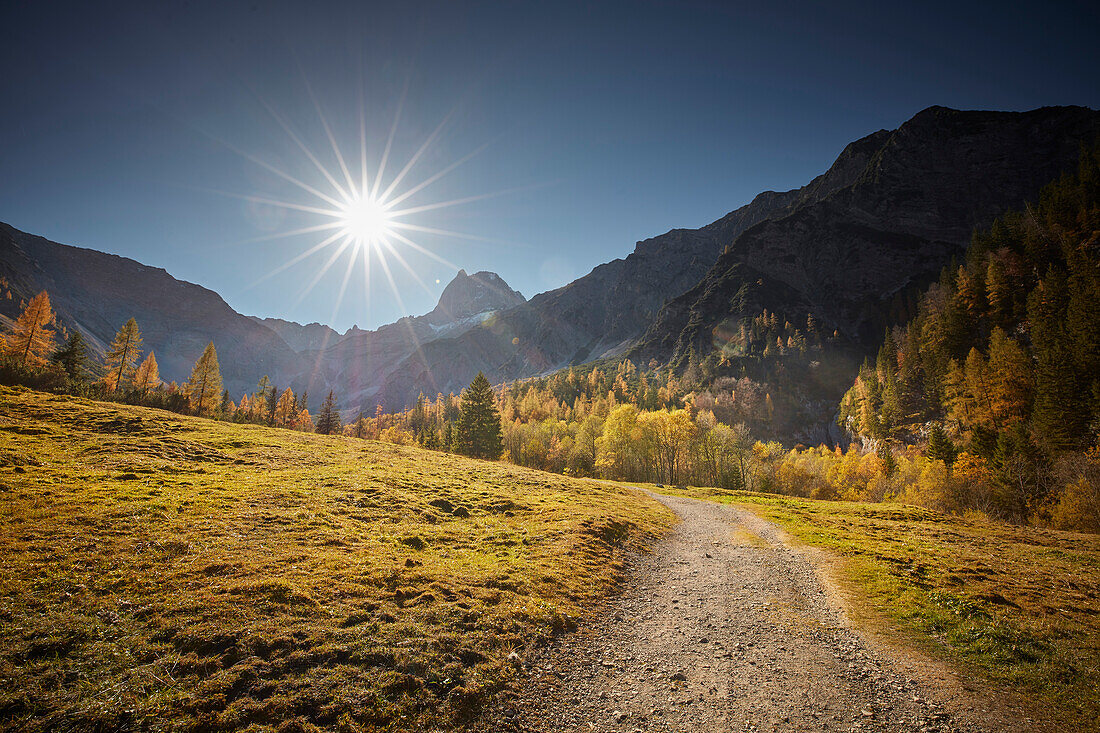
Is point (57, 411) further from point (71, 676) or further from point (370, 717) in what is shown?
point (370, 717)

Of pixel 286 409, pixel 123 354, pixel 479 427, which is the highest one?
pixel 123 354

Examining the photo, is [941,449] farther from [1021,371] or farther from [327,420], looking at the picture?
[327,420]

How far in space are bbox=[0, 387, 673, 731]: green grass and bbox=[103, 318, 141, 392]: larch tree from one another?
60.5 m

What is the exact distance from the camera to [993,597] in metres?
15.3

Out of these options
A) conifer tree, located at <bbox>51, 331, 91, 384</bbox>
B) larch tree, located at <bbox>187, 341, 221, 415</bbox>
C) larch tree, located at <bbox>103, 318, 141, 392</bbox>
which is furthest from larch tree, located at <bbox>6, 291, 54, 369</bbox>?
larch tree, located at <bbox>187, 341, 221, 415</bbox>

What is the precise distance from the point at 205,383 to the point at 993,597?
111293mm

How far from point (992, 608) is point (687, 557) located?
11.9m

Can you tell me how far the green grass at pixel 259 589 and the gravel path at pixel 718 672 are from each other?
129 centimetres

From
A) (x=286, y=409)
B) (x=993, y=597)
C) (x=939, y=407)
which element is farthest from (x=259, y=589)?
(x=286, y=409)

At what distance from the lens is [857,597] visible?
625 inches

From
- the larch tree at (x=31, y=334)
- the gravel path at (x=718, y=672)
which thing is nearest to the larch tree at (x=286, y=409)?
the larch tree at (x=31, y=334)

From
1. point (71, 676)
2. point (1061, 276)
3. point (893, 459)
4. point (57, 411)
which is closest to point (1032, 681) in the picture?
point (71, 676)

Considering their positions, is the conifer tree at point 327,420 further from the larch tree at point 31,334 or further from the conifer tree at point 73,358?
the larch tree at point 31,334

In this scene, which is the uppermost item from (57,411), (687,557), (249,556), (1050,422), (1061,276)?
(1061,276)
